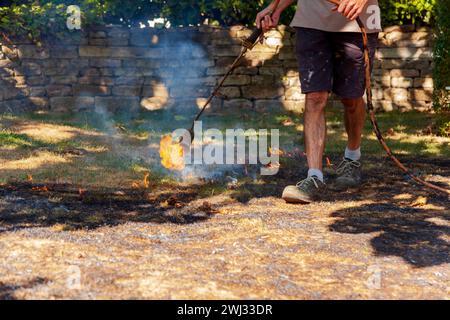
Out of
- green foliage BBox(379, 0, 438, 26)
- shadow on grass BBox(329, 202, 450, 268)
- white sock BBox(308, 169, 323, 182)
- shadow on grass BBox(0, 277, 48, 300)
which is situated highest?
green foliage BBox(379, 0, 438, 26)

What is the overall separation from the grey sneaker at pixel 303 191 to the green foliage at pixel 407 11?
5916 mm

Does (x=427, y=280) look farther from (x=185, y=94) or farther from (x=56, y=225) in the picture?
(x=185, y=94)

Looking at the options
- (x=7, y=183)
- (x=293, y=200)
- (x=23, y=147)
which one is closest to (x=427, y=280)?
(x=293, y=200)

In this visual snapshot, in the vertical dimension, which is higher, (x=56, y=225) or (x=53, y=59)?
(x=53, y=59)

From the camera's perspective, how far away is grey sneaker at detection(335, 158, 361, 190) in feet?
19.1

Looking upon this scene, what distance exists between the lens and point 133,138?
8461mm

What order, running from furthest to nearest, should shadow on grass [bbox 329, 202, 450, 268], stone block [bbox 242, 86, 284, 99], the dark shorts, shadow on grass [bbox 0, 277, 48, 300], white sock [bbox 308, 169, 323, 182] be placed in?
stone block [bbox 242, 86, 284, 99]
the dark shorts
white sock [bbox 308, 169, 323, 182]
shadow on grass [bbox 329, 202, 450, 268]
shadow on grass [bbox 0, 277, 48, 300]

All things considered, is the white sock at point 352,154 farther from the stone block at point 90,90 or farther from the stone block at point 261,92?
the stone block at point 90,90

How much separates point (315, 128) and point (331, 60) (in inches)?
20.9

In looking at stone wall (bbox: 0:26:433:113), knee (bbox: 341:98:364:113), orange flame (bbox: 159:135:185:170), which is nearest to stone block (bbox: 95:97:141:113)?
stone wall (bbox: 0:26:433:113)

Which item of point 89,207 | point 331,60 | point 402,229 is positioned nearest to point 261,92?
point 331,60

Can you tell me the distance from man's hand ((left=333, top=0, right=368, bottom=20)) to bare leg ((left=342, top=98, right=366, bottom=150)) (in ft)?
2.96

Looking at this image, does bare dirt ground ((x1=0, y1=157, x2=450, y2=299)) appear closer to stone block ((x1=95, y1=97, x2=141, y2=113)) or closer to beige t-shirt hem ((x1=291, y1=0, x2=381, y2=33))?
beige t-shirt hem ((x1=291, y1=0, x2=381, y2=33))

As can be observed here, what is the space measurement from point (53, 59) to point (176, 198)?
5777 millimetres
